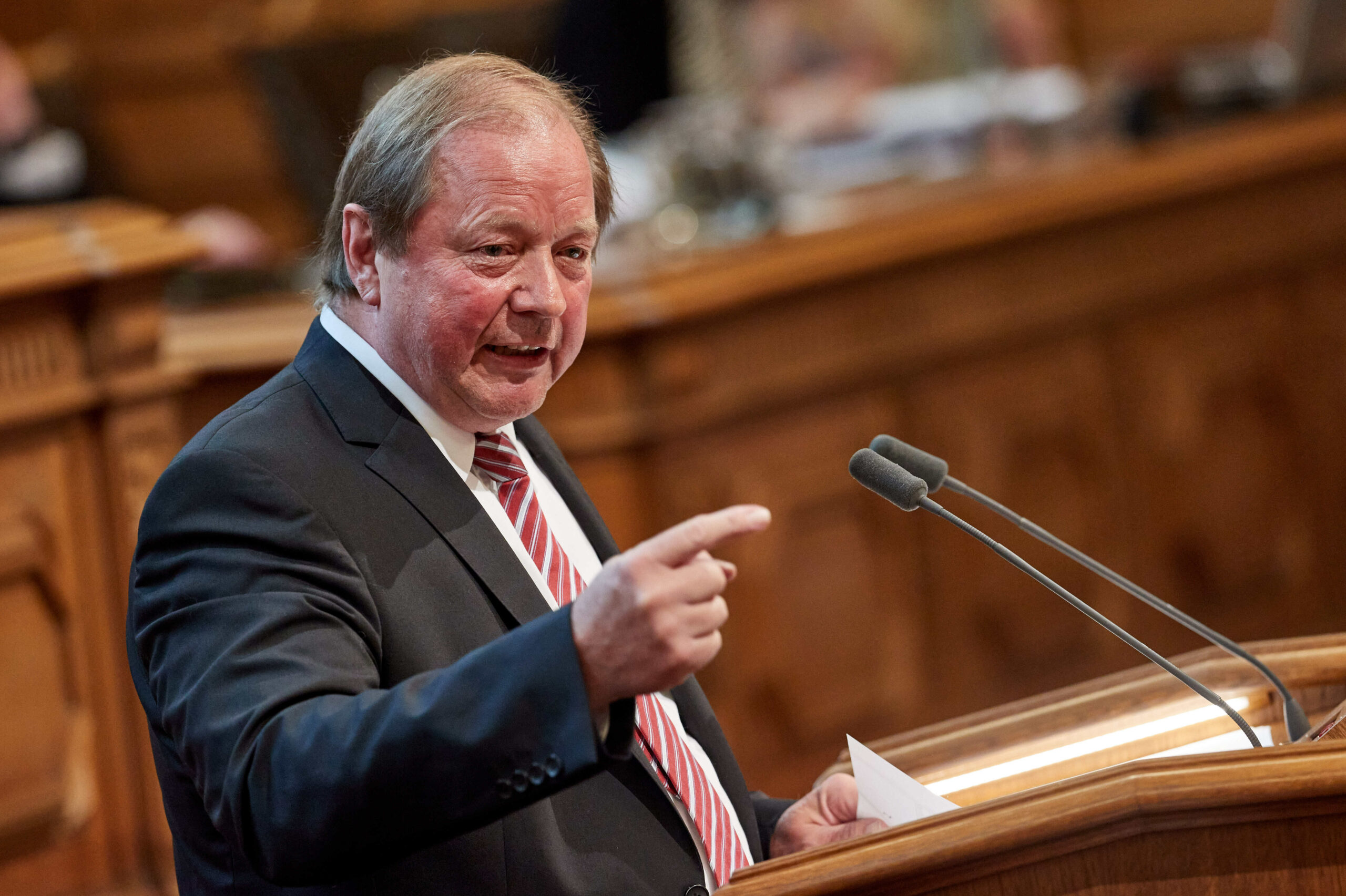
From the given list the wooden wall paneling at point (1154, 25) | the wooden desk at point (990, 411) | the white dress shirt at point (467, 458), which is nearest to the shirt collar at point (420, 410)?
the white dress shirt at point (467, 458)

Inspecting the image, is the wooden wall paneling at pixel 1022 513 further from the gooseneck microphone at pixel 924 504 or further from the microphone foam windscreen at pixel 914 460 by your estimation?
the gooseneck microphone at pixel 924 504

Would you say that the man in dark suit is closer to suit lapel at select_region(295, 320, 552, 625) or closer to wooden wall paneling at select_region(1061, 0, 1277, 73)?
suit lapel at select_region(295, 320, 552, 625)

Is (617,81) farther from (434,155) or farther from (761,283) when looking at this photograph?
(434,155)

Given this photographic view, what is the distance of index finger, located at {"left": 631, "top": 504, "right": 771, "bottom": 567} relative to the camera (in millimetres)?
1018

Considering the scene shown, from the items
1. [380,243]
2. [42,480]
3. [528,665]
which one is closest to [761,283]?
[42,480]

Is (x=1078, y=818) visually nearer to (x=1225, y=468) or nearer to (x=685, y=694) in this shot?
(x=685, y=694)

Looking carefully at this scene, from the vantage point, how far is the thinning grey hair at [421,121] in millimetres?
1340

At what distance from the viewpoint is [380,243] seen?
54.3 inches

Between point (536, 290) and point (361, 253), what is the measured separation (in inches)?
7.0

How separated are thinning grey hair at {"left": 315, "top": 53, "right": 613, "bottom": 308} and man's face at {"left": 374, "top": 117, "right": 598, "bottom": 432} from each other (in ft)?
0.04

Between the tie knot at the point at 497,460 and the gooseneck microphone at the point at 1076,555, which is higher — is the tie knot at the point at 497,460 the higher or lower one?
the higher one

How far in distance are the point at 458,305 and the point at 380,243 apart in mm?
98

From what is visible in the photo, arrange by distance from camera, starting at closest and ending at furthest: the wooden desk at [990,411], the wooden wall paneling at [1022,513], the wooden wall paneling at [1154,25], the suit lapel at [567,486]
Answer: the suit lapel at [567,486]
the wooden desk at [990,411]
the wooden wall paneling at [1022,513]
the wooden wall paneling at [1154,25]

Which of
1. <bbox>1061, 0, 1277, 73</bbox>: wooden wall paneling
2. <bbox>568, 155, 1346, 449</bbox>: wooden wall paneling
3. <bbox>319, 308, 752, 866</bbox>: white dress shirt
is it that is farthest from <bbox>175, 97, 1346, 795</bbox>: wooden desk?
<bbox>1061, 0, 1277, 73</bbox>: wooden wall paneling
